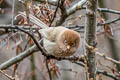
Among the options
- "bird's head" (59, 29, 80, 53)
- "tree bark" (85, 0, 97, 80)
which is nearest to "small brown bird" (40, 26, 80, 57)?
"bird's head" (59, 29, 80, 53)

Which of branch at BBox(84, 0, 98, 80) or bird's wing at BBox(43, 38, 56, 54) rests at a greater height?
branch at BBox(84, 0, 98, 80)

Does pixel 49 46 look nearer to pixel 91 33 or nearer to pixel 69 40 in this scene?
pixel 69 40

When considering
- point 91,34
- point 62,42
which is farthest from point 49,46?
point 91,34

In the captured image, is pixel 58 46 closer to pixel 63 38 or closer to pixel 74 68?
pixel 63 38

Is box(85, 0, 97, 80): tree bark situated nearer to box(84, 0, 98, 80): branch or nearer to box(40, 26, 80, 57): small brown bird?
box(84, 0, 98, 80): branch

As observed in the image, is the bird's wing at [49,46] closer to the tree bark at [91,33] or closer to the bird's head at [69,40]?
the bird's head at [69,40]

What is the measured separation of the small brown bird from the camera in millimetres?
3076

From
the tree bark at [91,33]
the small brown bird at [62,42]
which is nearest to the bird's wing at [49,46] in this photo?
the small brown bird at [62,42]

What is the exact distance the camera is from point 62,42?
315 cm

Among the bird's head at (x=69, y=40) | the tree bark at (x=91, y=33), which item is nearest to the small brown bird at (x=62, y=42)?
the bird's head at (x=69, y=40)

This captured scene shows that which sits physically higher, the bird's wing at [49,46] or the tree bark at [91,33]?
the tree bark at [91,33]

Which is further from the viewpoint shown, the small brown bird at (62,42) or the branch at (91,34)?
the small brown bird at (62,42)

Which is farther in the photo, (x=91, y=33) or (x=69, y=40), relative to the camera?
(x=69, y=40)

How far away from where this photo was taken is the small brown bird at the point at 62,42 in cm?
308
